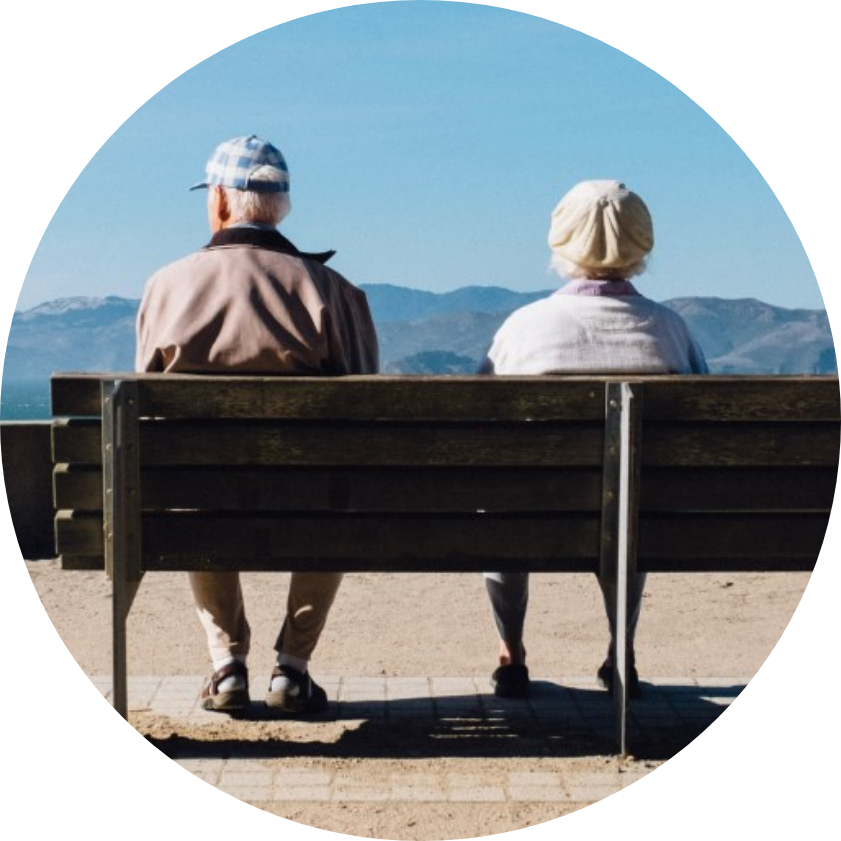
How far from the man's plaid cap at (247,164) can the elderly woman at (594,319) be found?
100cm

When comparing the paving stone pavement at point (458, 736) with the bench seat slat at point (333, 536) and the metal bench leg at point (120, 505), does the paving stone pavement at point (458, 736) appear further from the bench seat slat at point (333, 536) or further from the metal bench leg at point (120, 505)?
the bench seat slat at point (333, 536)

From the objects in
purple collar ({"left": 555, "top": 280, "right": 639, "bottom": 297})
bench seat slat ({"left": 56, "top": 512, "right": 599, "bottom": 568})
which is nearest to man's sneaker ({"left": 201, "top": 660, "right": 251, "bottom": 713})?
bench seat slat ({"left": 56, "top": 512, "right": 599, "bottom": 568})

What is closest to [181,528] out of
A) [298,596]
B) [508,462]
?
[298,596]

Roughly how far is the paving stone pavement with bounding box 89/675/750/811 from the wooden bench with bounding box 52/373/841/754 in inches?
12.5

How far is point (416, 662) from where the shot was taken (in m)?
6.39

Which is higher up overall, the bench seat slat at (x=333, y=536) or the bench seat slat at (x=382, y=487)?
the bench seat slat at (x=382, y=487)

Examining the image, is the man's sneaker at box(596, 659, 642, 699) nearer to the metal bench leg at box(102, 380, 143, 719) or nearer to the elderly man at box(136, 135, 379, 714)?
the elderly man at box(136, 135, 379, 714)

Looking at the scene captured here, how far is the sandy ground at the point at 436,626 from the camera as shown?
20.6 ft

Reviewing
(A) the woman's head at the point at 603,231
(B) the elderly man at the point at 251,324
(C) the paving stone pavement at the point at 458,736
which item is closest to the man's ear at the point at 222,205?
(B) the elderly man at the point at 251,324

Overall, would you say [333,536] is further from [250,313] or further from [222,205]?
[222,205]

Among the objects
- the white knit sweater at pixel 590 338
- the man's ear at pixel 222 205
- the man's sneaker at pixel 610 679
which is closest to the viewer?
the white knit sweater at pixel 590 338

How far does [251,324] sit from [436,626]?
236 cm

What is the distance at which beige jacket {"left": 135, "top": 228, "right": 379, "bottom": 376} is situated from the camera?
518cm

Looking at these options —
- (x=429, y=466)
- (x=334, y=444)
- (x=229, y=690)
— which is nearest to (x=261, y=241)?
(x=334, y=444)
